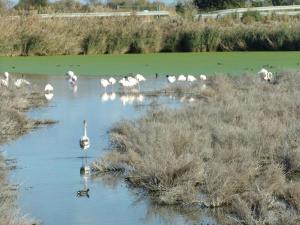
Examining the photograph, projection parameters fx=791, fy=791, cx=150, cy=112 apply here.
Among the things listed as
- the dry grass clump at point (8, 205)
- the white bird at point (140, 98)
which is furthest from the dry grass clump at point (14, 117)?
the dry grass clump at point (8, 205)

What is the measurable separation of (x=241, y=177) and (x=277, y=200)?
2.20ft

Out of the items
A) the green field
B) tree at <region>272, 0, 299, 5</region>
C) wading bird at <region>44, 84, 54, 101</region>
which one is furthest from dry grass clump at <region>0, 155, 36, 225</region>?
tree at <region>272, 0, 299, 5</region>

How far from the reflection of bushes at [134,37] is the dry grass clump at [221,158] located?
20.6 m

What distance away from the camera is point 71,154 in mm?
12570

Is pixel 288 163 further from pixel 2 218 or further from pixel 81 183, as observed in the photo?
pixel 2 218

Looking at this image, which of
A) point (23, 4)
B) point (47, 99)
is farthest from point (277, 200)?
point (23, 4)

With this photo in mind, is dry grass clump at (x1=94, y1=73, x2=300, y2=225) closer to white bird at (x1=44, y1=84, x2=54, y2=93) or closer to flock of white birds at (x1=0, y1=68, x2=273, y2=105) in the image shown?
flock of white birds at (x1=0, y1=68, x2=273, y2=105)

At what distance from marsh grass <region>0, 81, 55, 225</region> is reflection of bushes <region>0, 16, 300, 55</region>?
508 inches

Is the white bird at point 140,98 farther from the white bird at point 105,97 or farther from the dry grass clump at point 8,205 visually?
the dry grass clump at point 8,205

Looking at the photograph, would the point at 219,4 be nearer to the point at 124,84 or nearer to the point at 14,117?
the point at 124,84

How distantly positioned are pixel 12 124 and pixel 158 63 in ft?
54.8

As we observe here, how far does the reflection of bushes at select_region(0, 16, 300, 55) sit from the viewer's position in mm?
35438

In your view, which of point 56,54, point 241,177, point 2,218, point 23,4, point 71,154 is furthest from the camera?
point 23,4

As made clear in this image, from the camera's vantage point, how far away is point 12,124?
1480cm
